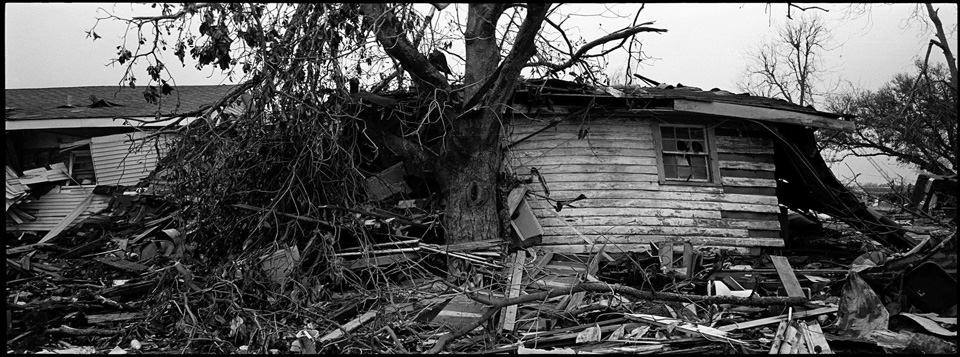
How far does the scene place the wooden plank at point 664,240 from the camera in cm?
959

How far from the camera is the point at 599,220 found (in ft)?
31.9

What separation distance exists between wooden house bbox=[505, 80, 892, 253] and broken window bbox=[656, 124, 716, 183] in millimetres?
17

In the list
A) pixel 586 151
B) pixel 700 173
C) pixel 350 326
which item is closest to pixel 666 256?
pixel 586 151

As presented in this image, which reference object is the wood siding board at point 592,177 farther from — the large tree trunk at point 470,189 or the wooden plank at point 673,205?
the large tree trunk at point 470,189

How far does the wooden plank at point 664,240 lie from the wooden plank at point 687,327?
307 cm

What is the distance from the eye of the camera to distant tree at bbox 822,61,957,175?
19.3 m

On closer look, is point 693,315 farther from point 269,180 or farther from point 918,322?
point 269,180

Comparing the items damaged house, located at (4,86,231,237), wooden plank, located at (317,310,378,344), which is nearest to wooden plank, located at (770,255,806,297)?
wooden plank, located at (317,310,378,344)

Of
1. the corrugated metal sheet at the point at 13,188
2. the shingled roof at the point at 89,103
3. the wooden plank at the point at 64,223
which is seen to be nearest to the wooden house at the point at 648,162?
the shingled roof at the point at 89,103

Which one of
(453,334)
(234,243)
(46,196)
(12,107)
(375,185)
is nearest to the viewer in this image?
(453,334)

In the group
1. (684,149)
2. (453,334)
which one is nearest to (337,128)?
(453,334)

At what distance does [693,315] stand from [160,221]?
842cm

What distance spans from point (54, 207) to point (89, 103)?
11.5 ft

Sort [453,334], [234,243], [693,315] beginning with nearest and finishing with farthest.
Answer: [453,334] < [693,315] < [234,243]
